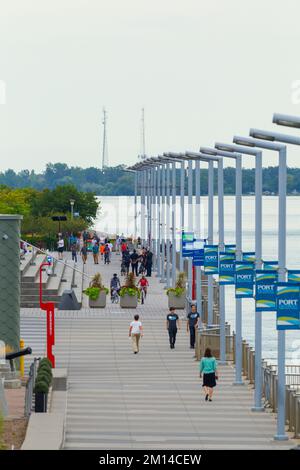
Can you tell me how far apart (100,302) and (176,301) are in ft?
9.02

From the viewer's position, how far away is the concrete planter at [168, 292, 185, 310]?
58.2 m

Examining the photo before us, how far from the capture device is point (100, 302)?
58.4 m

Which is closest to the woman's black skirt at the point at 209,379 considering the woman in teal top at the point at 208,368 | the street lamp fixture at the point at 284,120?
the woman in teal top at the point at 208,368

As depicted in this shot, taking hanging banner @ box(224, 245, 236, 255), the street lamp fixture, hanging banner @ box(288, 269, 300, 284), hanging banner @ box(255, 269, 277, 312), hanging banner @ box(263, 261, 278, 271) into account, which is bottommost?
hanging banner @ box(255, 269, 277, 312)

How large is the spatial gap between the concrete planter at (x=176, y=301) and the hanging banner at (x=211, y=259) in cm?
1651

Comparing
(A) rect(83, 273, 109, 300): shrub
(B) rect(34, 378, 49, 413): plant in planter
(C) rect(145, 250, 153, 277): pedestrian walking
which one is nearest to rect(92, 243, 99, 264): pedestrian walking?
(C) rect(145, 250, 153, 277): pedestrian walking

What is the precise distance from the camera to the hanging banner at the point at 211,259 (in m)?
41.4

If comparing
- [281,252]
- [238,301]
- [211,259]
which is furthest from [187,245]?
[281,252]

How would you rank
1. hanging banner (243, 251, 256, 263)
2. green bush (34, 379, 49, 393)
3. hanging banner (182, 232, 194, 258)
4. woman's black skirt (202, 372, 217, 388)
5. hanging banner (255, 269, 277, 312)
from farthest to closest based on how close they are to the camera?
hanging banner (182, 232, 194, 258) → hanging banner (243, 251, 256, 263) → woman's black skirt (202, 372, 217, 388) → hanging banner (255, 269, 277, 312) → green bush (34, 379, 49, 393)

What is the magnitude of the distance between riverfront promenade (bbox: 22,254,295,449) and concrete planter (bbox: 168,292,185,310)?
2.99 meters

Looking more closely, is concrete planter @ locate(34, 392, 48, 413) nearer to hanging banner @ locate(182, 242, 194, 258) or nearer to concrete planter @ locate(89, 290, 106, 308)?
hanging banner @ locate(182, 242, 194, 258)
